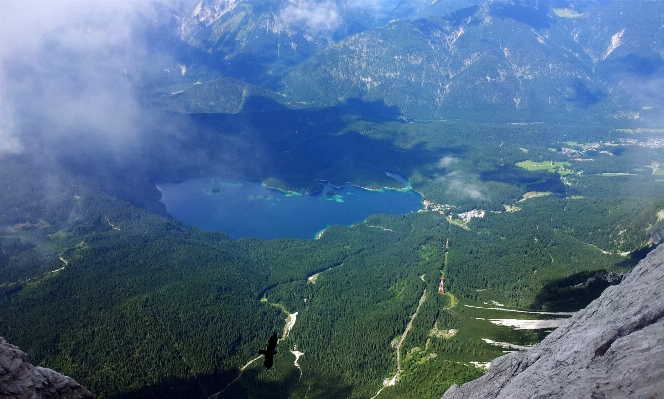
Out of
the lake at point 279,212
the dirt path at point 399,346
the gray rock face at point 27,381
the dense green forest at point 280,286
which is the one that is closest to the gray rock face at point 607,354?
the gray rock face at point 27,381

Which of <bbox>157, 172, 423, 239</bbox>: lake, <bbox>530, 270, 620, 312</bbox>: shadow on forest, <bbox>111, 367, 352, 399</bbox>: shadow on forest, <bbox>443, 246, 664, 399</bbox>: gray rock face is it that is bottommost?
<bbox>111, 367, 352, 399</bbox>: shadow on forest

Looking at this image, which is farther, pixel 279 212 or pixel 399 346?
pixel 279 212

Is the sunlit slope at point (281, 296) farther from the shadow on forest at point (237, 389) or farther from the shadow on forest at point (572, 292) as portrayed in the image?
the shadow on forest at point (572, 292)

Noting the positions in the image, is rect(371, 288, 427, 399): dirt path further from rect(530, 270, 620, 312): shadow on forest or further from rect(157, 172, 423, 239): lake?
rect(157, 172, 423, 239): lake

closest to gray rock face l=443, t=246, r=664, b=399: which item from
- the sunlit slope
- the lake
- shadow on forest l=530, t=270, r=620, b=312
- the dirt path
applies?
the sunlit slope

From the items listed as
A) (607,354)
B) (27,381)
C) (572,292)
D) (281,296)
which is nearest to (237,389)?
(281,296)

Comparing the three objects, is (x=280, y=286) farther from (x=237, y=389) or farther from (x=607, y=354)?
(x=607, y=354)
